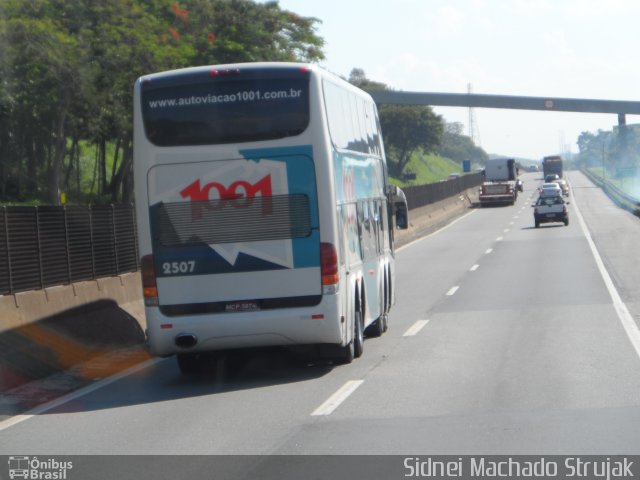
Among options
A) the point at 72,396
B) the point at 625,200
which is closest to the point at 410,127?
the point at 625,200

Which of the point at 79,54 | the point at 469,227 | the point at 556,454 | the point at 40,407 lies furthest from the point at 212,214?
the point at 469,227

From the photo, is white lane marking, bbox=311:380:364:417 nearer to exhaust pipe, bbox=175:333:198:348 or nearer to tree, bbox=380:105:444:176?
exhaust pipe, bbox=175:333:198:348

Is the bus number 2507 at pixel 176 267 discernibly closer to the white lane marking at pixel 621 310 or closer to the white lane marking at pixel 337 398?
the white lane marking at pixel 337 398

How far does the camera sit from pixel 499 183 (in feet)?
249

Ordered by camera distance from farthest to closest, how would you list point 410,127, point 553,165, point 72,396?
point 410,127 → point 553,165 → point 72,396

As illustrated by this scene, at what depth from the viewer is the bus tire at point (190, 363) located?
1370 cm

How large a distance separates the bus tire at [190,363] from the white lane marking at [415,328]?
4.01 m

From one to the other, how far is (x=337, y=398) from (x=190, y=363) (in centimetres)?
328

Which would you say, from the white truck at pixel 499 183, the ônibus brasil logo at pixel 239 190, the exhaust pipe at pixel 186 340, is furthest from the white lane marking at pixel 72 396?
the white truck at pixel 499 183

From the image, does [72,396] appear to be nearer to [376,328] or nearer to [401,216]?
[376,328]

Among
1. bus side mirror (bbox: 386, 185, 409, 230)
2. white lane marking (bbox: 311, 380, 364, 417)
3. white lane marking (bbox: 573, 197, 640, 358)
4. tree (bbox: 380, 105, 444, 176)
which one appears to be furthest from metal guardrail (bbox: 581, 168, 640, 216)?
white lane marking (bbox: 311, 380, 364, 417)

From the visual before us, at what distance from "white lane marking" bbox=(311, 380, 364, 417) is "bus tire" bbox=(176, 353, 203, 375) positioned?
245 centimetres

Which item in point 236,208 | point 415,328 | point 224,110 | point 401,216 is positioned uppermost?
point 224,110
